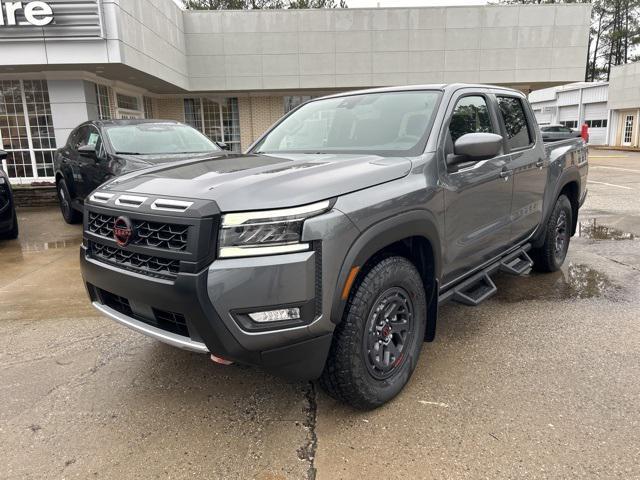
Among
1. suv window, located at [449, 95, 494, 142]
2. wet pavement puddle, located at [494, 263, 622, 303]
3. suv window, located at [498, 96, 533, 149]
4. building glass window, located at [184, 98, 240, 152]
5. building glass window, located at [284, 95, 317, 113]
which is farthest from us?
building glass window, located at [284, 95, 317, 113]

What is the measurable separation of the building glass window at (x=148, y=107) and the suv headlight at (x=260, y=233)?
60.5 ft

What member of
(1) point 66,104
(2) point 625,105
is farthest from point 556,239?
(2) point 625,105

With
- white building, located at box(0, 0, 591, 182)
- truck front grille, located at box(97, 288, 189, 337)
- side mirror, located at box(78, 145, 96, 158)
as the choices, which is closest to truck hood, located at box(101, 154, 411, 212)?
truck front grille, located at box(97, 288, 189, 337)

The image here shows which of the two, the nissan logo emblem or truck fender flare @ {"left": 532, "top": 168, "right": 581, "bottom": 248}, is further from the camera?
truck fender flare @ {"left": 532, "top": 168, "right": 581, "bottom": 248}

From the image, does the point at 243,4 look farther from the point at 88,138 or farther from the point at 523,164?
the point at 523,164

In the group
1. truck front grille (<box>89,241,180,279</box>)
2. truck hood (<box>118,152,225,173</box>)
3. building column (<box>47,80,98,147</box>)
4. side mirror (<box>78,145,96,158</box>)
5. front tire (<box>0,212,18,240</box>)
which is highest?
building column (<box>47,80,98,147</box>)

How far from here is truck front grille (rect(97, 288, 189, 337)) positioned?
8.01ft

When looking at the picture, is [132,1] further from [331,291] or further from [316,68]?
[331,291]

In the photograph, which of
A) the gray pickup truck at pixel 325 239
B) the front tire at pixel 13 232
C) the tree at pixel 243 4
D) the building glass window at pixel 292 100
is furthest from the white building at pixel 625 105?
the front tire at pixel 13 232

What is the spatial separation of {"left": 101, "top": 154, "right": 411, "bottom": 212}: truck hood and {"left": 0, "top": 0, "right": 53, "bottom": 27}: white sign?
1091 cm

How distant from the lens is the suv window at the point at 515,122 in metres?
4.23

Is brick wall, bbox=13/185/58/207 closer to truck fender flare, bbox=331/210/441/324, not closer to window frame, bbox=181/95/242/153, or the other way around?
window frame, bbox=181/95/242/153

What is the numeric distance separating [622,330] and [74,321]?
4.65 metres

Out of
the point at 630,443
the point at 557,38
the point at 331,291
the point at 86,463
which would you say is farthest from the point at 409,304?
the point at 557,38
